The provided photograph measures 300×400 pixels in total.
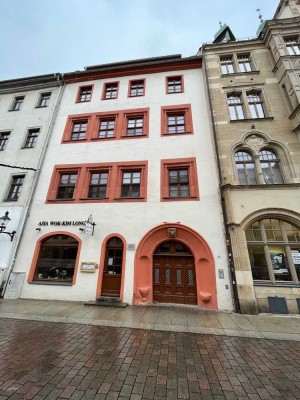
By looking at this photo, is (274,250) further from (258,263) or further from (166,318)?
(166,318)

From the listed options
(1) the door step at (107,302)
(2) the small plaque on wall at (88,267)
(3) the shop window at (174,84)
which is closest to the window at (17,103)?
(3) the shop window at (174,84)

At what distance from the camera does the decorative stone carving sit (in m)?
10.7

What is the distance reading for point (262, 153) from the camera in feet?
35.2

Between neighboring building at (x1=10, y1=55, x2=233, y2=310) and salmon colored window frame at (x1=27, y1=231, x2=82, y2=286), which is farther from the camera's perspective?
salmon colored window frame at (x1=27, y1=231, x2=82, y2=286)

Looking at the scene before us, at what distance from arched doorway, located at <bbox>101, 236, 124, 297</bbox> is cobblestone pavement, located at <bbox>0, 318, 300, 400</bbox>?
3548 mm

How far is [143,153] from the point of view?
11891 mm

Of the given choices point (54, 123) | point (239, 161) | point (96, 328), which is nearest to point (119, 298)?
point (96, 328)

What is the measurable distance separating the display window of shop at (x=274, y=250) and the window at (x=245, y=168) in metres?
2.30

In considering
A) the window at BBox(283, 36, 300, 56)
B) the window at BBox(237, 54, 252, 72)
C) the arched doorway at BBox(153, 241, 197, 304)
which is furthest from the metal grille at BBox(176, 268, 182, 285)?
the window at BBox(283, 36, 300, 56)

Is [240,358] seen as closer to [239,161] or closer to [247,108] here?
[239,161]

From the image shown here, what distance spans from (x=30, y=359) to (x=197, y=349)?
398 centimetres

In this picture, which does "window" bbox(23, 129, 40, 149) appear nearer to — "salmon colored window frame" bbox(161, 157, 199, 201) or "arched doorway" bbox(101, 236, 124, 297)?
"arched doorway" bbox(101, 236, 124, 297)

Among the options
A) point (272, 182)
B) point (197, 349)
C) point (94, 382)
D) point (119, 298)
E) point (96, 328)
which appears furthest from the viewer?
point (272, 182)

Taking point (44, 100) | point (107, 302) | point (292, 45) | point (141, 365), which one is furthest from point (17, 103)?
point (292, 45)
